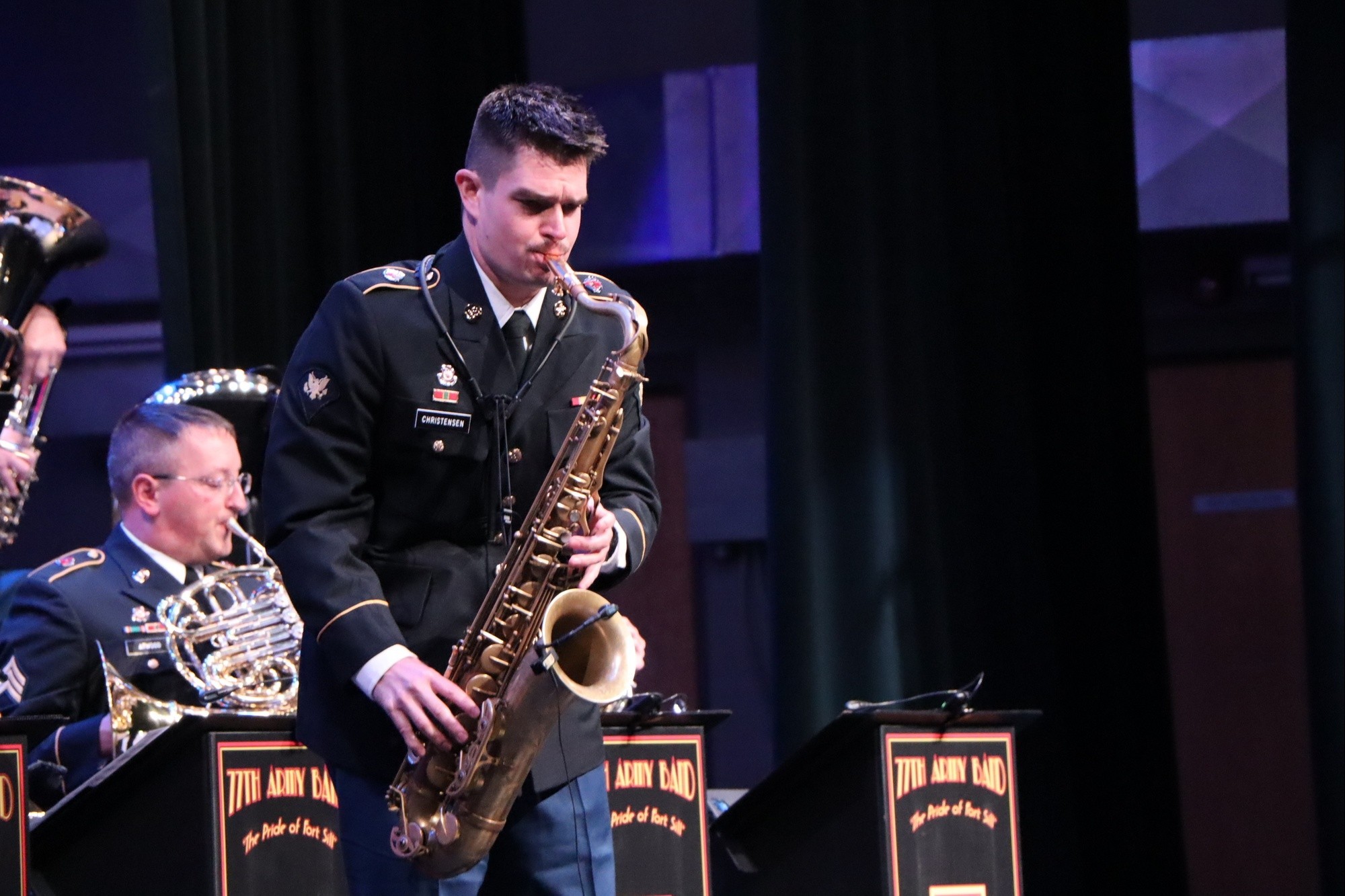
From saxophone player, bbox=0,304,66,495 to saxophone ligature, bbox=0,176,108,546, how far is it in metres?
0.01

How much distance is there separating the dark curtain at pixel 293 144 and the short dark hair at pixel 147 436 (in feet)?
3.43

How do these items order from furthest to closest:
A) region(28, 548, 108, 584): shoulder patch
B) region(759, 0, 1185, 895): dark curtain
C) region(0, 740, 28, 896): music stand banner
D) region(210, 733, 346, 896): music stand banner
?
region(759, 0, 1185, 895): dark curtain → region(28, 548, 108, 584): shoulder patch → region(210, 733, 346, 896): music stand banner → region(0, 740, 28, 896): music stand banner

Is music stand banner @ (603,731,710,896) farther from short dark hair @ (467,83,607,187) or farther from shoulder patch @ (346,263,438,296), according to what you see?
short dark hair @ (467,83,607,187)

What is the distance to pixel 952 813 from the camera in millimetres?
3775

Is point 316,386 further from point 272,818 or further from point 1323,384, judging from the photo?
point 1323,384

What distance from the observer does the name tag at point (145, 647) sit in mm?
3922

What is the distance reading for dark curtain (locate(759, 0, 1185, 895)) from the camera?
5.80m

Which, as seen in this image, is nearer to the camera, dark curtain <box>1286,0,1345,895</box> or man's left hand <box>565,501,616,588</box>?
man's left hand <box>565,501,616,588</box>

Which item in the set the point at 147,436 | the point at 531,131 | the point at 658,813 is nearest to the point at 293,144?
the point at 147,436

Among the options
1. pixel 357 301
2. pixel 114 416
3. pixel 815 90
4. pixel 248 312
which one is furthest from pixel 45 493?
pixel 357 301

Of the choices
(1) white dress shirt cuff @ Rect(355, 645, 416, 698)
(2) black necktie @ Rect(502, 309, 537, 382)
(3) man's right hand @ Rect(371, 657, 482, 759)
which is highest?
(2) black necktie @ Rect(502, 309, 537, 382)

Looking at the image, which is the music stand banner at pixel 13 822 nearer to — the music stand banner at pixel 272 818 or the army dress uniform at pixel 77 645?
the music stand banner at pixel 272 818

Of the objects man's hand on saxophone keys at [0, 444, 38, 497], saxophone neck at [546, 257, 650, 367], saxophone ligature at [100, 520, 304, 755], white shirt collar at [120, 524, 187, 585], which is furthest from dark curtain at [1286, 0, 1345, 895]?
man's hand on saxophone keys at [0, 444, 38, 497]

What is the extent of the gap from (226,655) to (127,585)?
403mm
